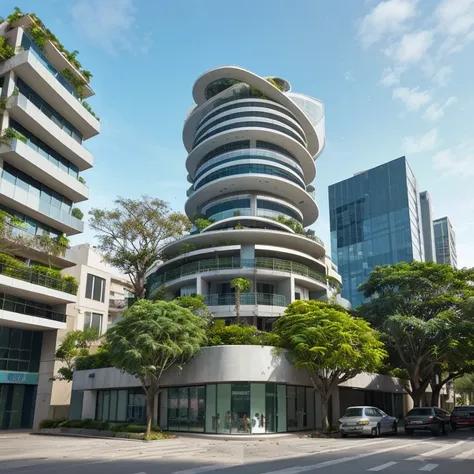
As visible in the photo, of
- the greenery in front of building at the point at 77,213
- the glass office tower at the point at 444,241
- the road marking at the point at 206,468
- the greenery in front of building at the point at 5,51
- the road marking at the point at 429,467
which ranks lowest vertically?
the road marking at the point at 206,468

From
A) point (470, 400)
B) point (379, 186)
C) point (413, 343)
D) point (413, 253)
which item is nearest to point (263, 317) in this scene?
point (413, 343)

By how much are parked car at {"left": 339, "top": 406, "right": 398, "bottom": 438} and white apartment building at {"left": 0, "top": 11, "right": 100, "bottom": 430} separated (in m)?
22.0

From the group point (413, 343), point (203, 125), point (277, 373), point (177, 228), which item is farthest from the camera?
point (203, 125)

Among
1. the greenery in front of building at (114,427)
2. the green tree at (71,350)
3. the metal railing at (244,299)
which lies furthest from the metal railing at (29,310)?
the metal railing at (244,299)

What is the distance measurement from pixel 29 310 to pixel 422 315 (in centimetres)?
2982

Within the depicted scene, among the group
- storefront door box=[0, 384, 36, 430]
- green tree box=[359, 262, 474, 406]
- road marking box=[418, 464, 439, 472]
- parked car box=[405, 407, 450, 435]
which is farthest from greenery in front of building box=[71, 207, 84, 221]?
road marking box=[418, 464, 439, 472]

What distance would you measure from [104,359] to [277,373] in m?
13.2

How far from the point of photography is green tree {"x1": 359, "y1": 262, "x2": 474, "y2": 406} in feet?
112

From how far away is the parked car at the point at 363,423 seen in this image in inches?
960

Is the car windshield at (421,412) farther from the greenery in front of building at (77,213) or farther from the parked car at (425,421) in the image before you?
the greenery in front of building at (77,213)

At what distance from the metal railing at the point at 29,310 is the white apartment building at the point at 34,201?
0.24ft

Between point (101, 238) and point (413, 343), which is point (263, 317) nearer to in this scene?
point (413, 343)

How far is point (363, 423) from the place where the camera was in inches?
958

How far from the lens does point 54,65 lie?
39312mm
